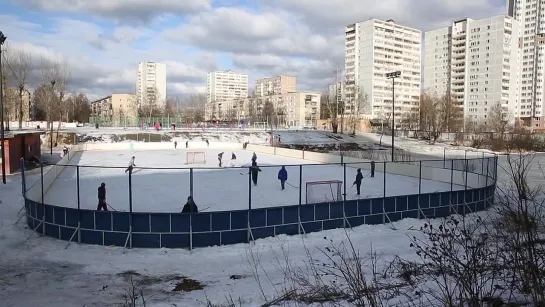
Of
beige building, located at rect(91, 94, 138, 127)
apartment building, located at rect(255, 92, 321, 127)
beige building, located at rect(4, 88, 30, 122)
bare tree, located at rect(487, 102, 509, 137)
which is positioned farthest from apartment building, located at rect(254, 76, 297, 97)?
beige building, located at rect(4, 88, 30, 122)

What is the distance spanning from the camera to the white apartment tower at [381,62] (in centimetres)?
12406

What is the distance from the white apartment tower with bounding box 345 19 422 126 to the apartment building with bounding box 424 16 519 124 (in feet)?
33.7


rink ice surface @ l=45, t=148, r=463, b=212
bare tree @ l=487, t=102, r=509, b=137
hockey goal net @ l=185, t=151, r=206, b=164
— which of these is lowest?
rink ice surface @ l=45, t=148, r=463, b=212

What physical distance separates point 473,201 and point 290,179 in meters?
10.0

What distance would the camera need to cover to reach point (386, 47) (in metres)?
128

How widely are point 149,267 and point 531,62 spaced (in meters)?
143

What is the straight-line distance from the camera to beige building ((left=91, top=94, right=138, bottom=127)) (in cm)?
7806

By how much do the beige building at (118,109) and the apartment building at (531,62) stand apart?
106 metres

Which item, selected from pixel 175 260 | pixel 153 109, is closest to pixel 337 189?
pixel 175 260

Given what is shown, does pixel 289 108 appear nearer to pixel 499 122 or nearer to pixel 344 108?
pixel 344 108

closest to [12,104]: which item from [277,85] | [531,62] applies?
[277,85]

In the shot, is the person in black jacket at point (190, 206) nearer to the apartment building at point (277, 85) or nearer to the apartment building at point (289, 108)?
the apartment building at point (289, 108)

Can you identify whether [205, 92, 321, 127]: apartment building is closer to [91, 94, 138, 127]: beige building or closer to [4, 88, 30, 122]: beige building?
[91, 94, 138, 127]: beige building

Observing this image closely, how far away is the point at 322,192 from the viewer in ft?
55.5
